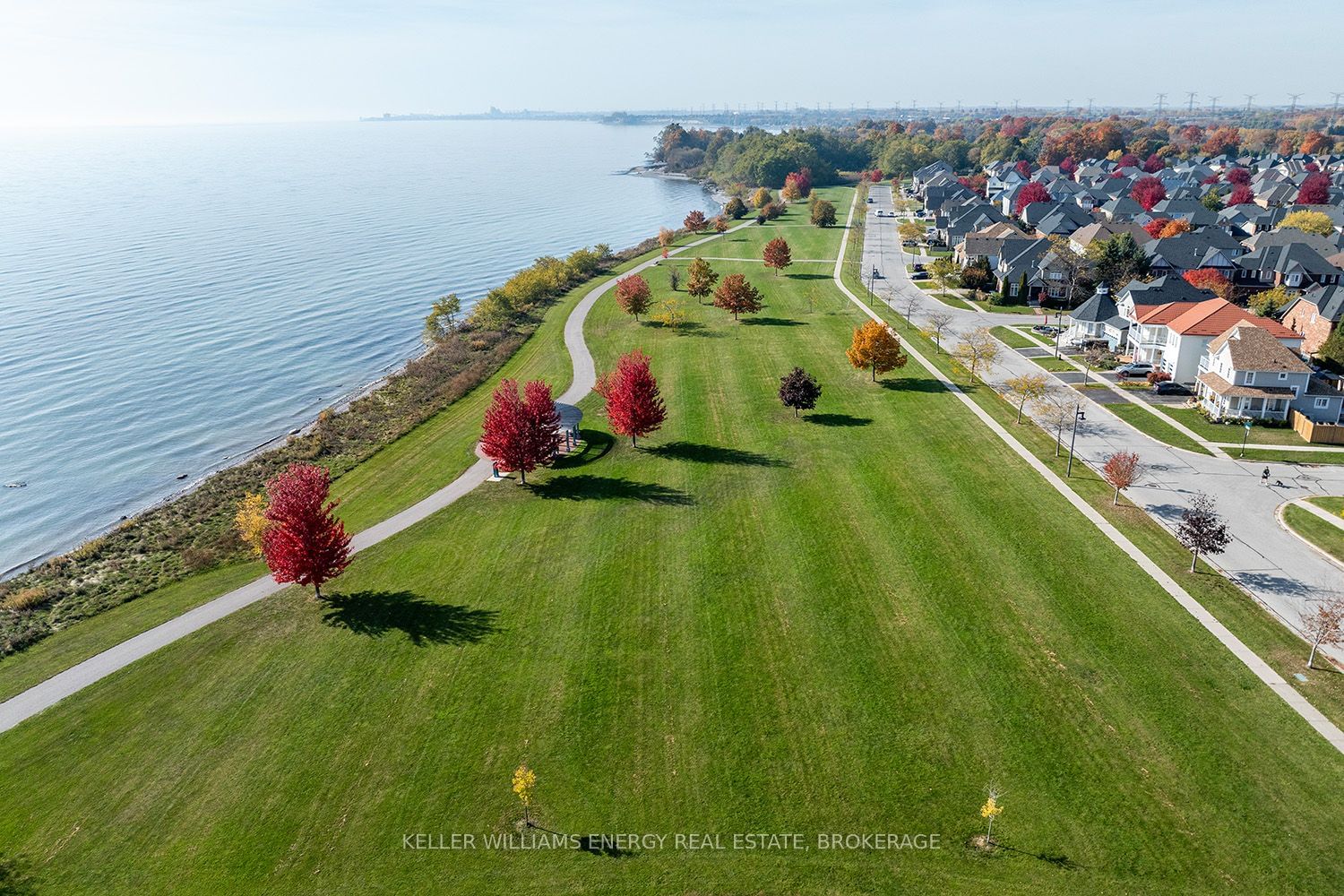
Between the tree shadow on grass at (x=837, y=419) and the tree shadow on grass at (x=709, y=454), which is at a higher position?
the tree shadow on grass at (x=837, y=419)

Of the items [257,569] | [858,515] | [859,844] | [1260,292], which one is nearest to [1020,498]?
[858,515]

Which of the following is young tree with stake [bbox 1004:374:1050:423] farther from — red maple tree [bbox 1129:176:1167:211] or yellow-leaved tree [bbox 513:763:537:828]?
red maple tree [bbox 1129:176:1167:211]

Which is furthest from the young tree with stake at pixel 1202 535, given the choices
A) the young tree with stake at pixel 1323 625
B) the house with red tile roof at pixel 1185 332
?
the house with red tile roof at pixel 1185 332

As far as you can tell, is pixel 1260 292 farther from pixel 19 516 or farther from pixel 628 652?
pixel 19 516

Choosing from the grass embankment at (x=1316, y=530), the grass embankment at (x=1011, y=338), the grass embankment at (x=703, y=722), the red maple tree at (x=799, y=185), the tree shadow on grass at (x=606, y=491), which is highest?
the red maple tree at (x=799, y=185)

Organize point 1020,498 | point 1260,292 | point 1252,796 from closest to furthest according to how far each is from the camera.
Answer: point 1252,796
point 1020,498
point 1260,292

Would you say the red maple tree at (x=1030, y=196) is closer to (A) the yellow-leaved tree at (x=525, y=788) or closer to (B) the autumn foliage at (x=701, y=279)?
(B) the autumn foliage at (x=701, y=279)

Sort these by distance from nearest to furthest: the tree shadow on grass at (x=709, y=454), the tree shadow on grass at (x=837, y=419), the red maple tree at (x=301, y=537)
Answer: the red maple tree at (x=301, y=537) → the tree shadow on grass at (x=709, y=454) → the tree shadow on grass at (x=837, y=419)

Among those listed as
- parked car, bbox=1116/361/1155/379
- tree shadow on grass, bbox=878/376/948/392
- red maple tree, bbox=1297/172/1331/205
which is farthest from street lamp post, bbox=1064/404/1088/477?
red maple tree, bbox=1297/172/1331/205
